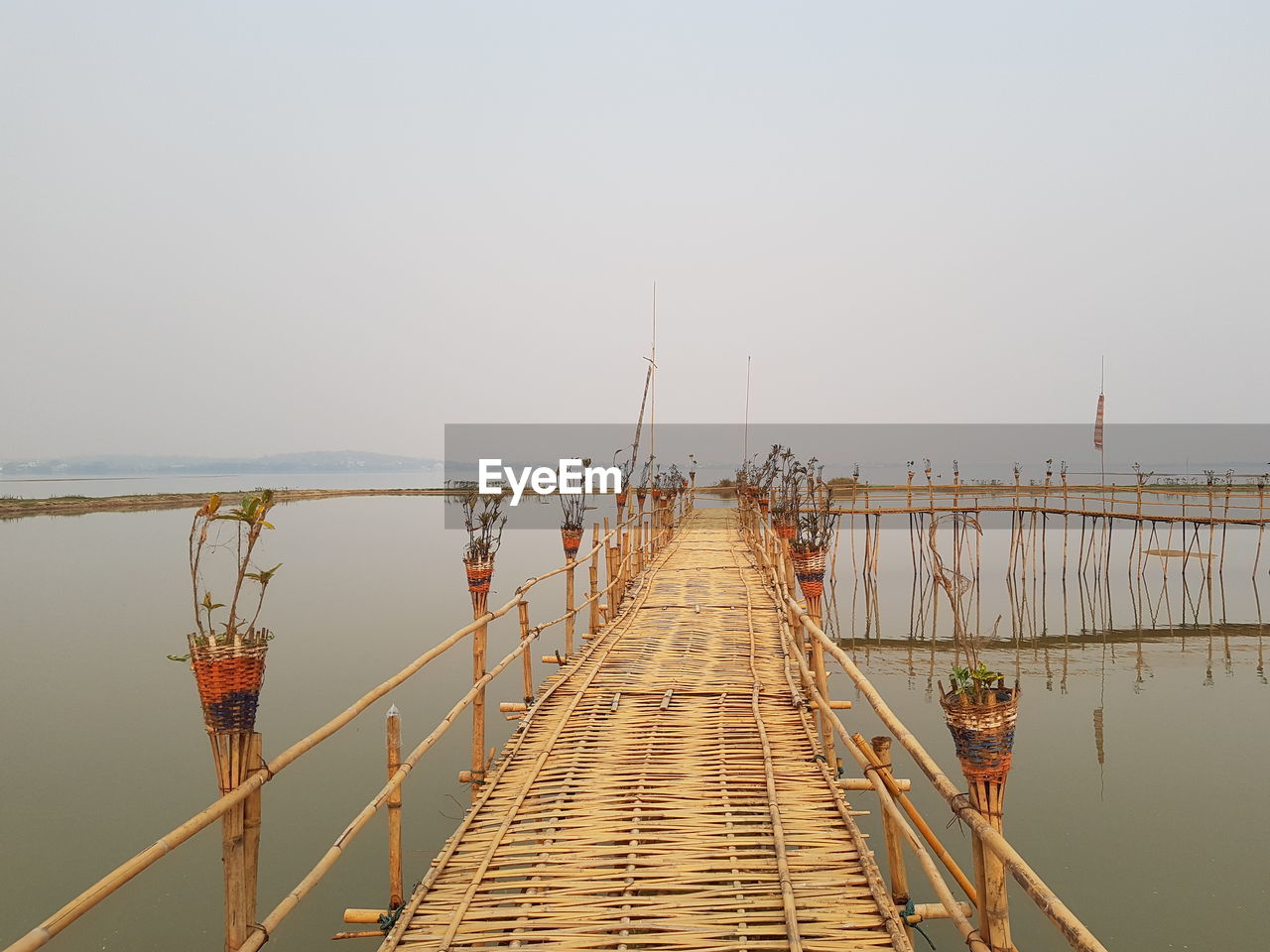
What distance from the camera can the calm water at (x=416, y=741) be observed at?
4.36m

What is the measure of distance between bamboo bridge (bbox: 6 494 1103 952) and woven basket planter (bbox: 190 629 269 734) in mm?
86

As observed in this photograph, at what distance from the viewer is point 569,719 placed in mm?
4258

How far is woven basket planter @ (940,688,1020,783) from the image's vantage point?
1883 mm

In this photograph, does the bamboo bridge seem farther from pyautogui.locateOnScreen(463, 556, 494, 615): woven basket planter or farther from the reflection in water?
the reflection in water

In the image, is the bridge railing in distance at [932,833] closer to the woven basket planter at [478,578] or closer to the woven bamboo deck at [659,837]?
the woven bamboo deck at [659,837]

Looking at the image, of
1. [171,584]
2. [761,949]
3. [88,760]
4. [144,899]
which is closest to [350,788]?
[144,899]

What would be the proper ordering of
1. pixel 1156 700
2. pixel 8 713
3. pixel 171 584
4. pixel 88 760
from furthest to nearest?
pixel 171 584 < pixel 1156 700 < pixel 8 713 < pixel 88 760

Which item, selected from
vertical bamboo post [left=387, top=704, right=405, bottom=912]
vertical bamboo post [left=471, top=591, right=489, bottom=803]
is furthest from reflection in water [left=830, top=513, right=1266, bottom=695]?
vertical bamboo post [left=387, top=704, right=405, bottom=912]

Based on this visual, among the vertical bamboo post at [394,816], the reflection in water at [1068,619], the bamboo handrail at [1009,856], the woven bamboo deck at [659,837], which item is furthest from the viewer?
the reflection in water at [1068,619]

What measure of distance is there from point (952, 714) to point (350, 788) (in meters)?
5.51

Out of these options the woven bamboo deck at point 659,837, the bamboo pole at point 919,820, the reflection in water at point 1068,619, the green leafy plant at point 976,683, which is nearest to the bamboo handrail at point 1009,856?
the green leafy plant at point 976,683

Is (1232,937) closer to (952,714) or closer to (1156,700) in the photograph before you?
(952,714)

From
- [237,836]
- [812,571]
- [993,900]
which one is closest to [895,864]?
[993,900]

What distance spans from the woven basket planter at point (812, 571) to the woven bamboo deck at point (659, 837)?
3.36 ft
